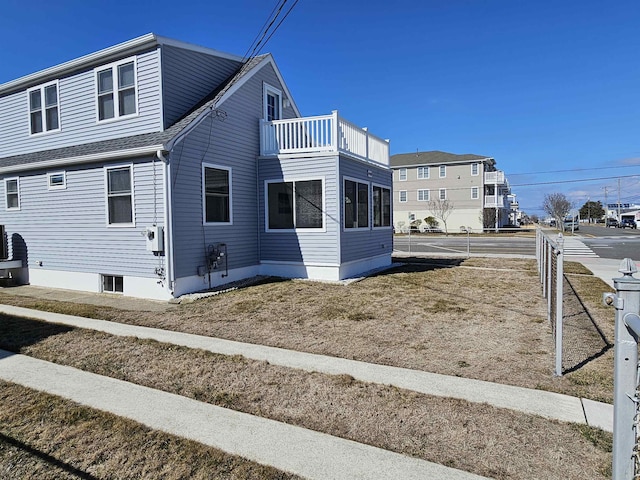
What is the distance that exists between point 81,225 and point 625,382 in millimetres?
11664

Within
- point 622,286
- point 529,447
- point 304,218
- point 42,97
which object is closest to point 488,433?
point 529,447

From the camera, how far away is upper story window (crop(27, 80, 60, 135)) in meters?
11.9

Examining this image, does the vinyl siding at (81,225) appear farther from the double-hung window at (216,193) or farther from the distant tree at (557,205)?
→ the distant tree at (557,205)

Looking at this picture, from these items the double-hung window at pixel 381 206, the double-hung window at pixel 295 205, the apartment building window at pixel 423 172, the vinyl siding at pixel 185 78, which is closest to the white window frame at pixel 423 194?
the apartment building window at pixel 423 172

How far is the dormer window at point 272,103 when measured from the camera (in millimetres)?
12758

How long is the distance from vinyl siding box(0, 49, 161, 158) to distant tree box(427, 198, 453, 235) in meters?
37.6

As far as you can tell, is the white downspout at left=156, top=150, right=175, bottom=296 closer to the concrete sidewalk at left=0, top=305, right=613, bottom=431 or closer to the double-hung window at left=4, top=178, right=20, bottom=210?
the concrete sidewalk at left=0, top=305, right=613, bottom=431

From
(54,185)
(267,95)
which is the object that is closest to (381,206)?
(267,95)

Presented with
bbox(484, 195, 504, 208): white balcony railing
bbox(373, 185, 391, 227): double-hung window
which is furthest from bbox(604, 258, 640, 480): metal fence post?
bbox(484, 195, 504, 208): white balcony railing

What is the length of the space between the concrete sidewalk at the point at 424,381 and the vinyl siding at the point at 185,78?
604 centimetres

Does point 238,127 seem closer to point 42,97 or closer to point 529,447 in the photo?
point 42,97

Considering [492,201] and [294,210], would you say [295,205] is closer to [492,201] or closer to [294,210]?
[294,210]

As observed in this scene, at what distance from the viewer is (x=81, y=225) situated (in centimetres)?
1062

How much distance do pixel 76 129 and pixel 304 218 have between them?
6.82 metres
